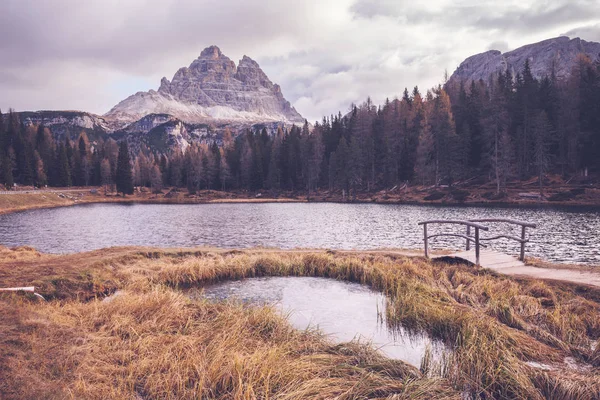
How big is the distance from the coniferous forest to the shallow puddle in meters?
58.1

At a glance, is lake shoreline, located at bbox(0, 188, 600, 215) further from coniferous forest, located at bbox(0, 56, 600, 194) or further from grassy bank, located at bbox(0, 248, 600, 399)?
grassy bank, located at bbox(0, 248, 600, 399)

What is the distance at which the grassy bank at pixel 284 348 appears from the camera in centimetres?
502

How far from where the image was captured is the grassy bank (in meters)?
5.02

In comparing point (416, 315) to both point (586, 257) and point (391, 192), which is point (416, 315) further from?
point (391, 192)

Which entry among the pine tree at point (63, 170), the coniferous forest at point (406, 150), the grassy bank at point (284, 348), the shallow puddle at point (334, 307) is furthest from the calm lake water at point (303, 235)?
the pine tree at point (63, 170)

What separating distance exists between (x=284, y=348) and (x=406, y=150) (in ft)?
268

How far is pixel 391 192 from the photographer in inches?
3061

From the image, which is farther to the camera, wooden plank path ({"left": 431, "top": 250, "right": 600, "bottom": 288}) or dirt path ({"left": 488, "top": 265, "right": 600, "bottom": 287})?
wooden plank path ({"left": 431, "top": 250, "right": 600, "bottom": 288})

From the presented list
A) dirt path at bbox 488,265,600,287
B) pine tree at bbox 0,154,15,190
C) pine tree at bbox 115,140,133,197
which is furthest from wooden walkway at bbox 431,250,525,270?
pine tree at bbox 115,140,133,197

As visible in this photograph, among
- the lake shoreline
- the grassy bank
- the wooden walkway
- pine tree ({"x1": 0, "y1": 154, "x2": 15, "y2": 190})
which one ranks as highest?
pine tree ({"x1": 0, "y1": 154, "x2": 15, "y2": 190})

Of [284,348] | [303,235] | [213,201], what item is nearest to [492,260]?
[284,348]

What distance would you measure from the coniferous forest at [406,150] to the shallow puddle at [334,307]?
58125mm

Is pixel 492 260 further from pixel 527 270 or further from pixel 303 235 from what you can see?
pixel 303 235

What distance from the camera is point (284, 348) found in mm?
6715
